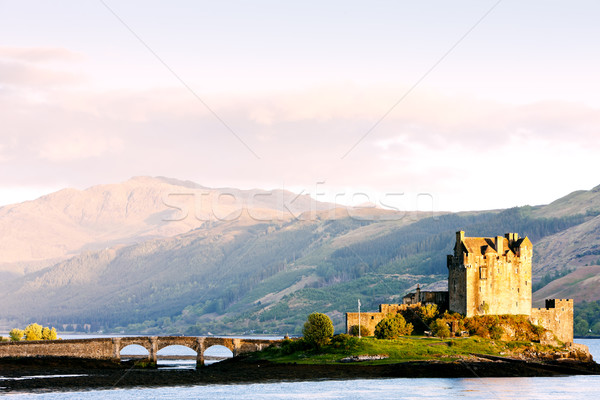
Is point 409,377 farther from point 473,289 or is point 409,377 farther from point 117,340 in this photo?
point 117,340

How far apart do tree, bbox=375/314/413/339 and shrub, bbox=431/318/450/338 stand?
13.9 feet

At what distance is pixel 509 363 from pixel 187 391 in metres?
54.9

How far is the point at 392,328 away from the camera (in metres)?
152

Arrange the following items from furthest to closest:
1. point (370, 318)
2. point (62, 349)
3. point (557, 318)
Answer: point (62, 349) → point (557, 318) → point (370, 318)

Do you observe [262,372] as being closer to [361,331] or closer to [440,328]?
[361,331]

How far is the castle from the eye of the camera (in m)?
158

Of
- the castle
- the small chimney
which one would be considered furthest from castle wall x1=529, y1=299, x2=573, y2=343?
the small chimney

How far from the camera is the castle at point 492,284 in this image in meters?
158

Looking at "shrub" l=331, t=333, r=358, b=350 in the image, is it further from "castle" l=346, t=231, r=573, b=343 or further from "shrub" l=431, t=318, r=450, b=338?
"shrub" l=431, t=318, r=450, b=338

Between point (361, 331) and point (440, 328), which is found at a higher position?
point (440, 328)

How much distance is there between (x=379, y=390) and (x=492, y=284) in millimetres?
41829

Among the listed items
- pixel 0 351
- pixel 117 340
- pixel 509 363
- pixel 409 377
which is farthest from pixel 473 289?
pixel 0 351

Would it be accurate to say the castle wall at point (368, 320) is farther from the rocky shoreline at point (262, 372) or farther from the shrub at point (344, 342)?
the rocky shoreline at point (262, 372)

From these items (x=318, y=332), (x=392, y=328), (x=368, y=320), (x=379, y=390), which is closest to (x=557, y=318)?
(x=392, y=328)
